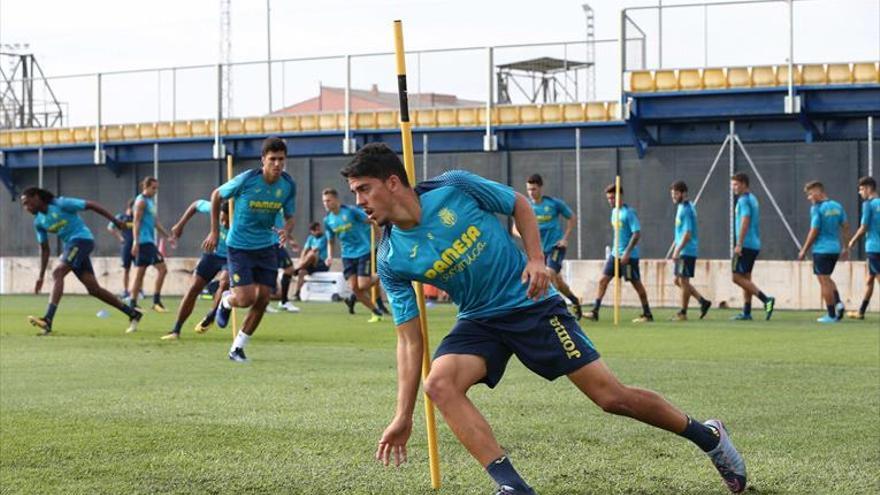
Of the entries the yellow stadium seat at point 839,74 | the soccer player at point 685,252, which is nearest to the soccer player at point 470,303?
the soccer player at point 685,252

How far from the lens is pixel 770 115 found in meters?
30.1

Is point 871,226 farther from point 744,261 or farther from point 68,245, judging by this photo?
point 68,245

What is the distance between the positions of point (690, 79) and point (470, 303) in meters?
25.3

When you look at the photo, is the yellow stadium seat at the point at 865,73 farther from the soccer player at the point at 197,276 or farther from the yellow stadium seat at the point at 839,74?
the soccer player at the point at 197,276

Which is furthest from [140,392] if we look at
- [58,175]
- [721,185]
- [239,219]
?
[58,175]

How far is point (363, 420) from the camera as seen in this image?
9.49 meters

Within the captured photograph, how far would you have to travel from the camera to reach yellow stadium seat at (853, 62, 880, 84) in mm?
29047

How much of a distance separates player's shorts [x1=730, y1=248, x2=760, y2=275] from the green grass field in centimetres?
487

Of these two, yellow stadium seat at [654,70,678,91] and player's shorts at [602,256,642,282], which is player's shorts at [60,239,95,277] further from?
yellow stadium seat at [654,70,678,91]

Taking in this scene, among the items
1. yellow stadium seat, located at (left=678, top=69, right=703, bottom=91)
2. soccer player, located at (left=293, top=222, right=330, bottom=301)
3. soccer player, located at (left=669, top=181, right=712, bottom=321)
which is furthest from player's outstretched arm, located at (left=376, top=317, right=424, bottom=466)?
yellow stadium seat, located at (left=678, top=69, right=703, bottom=91)

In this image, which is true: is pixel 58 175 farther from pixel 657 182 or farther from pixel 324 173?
pixel 657 182

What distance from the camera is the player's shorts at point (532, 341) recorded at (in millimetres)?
6324

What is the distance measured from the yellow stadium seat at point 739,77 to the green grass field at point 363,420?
46.1 feet

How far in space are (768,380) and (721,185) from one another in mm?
19049
